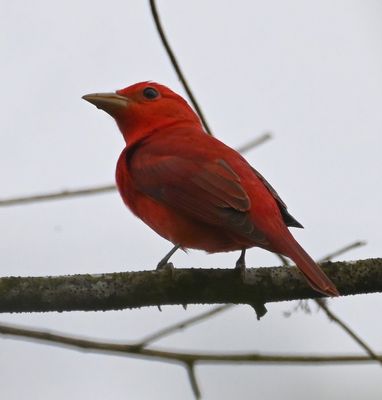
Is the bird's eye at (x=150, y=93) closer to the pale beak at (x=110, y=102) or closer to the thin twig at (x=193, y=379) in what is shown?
the pale beak at (x=110, y=102)

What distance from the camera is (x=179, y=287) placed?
13.6ft

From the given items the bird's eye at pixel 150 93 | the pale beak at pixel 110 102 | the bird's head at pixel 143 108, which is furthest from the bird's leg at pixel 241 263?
the bird's eye at pixel 150 93

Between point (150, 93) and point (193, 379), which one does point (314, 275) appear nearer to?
point (193, 379)

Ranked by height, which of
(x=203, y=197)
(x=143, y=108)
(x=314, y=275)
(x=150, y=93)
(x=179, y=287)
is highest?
(x=150, y=93)

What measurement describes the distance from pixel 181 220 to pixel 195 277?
0.76 m

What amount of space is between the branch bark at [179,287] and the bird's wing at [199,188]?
0.33 metres

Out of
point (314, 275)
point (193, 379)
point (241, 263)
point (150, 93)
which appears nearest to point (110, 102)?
point (150, 93)

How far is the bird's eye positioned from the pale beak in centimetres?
17

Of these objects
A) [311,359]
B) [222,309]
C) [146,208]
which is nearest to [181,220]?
[146,208]

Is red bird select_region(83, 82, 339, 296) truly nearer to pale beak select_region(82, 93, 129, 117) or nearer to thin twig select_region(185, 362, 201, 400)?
pale beak select_region(82, 93, 129, 117)

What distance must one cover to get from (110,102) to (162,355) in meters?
3.10

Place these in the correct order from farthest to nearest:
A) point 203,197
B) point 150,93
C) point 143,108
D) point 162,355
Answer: point 150,93, point 143,108, point 203,197, point 162,355

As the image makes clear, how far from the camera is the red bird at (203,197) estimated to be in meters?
4.54

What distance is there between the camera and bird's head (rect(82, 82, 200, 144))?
20.5ft
